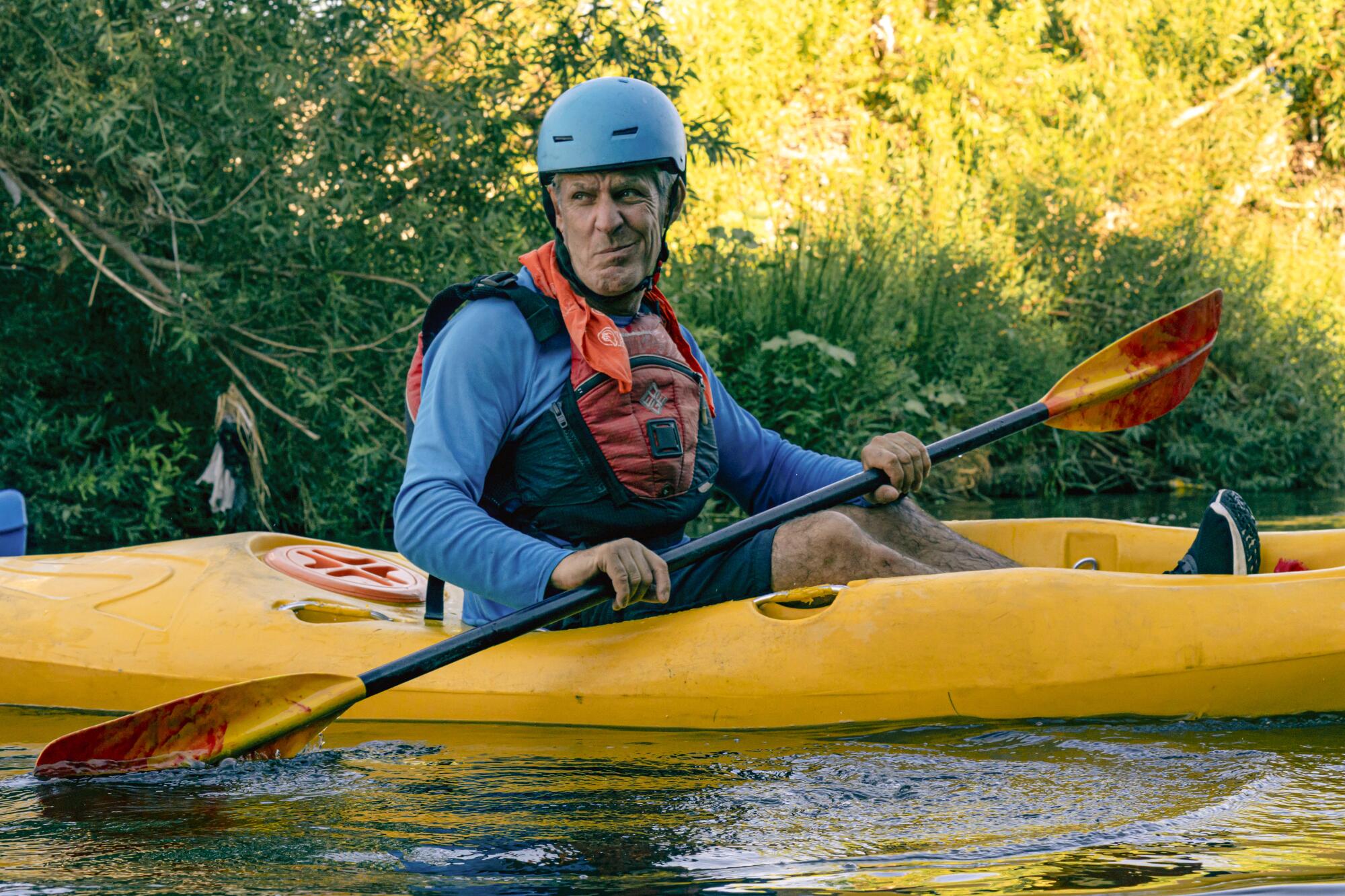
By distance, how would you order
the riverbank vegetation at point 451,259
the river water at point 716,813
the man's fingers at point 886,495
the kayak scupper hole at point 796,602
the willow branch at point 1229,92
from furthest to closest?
the willow branch at point 1229,92 < the riverbank vegetation at point 451,259 < the man's fingers at point 886,495 < the kayak scupper hole at point 796,602 < the river water at point 716,813

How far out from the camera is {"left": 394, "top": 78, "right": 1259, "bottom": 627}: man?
2.43 meters

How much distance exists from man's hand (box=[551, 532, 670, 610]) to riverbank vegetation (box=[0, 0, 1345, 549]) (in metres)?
3.02

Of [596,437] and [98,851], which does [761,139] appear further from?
[98,851]

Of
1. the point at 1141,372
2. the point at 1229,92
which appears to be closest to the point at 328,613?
the point at 1141,372

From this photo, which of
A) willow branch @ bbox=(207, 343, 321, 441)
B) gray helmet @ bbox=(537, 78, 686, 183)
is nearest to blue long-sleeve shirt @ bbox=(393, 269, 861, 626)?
gray helmet @ bbox=(537, 78, 686, 183)

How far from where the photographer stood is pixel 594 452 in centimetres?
255

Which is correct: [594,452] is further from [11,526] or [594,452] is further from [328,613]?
[11,526]

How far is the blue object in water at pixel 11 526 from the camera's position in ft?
11.6

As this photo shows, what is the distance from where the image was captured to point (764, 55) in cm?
1214

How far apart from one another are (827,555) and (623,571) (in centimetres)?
54

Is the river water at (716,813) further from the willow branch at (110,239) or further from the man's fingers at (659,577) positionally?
the willow branch at (110,239)

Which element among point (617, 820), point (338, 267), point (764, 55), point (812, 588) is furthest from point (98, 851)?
point (764, 55)

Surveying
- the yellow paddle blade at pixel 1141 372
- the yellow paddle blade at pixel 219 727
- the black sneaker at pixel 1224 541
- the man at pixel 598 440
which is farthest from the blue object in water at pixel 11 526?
the black sneaker at pixel 1224 541

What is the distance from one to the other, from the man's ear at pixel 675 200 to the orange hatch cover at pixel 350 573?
3.38 ft
